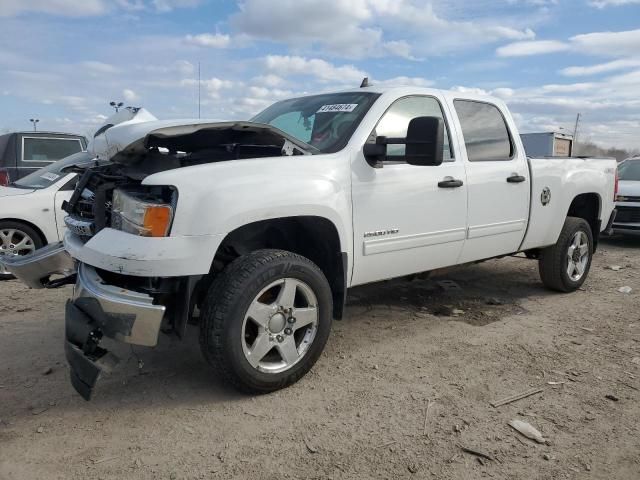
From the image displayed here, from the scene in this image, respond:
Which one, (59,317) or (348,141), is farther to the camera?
(59,317)

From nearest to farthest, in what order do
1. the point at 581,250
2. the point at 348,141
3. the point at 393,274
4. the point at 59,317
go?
the point at 348,141 < the point at 393,274 < the point at 59,317 < the point at 581,250

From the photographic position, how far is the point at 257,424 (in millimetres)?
2945

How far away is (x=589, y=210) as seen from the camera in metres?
6.06

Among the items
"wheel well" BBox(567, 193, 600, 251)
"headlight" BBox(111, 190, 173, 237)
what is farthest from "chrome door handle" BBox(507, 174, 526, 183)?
"headlight" BBox(111, 190, 173, 237)

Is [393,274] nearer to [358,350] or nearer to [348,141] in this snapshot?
[358,350]

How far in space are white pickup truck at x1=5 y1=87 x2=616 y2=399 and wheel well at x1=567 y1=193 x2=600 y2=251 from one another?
1480 mm

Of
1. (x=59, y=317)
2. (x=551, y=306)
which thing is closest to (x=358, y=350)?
(x=551, y=306)

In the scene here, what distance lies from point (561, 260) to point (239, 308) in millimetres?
3885

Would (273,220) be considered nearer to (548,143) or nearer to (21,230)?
(21,230)

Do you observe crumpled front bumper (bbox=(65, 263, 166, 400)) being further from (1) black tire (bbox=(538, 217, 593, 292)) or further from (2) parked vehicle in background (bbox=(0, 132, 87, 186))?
(2) parked vehicle in background (bbox=(0, 132, 87, 186))

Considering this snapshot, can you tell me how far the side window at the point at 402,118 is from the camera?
3.89 meters

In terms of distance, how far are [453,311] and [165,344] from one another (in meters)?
2.62

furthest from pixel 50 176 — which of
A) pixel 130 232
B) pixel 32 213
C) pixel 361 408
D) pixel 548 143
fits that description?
pixel 548 143

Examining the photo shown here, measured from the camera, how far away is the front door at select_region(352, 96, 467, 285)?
365 centimetres
